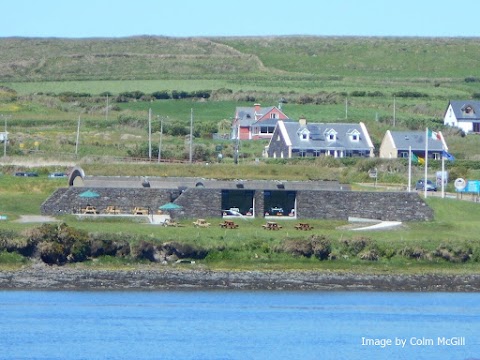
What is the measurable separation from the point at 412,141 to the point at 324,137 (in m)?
5.61

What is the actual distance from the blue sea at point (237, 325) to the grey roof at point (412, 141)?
40.7m

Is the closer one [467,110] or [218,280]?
[218,280]

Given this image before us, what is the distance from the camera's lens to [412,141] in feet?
304

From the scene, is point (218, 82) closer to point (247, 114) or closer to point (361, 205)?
point (247, 114)

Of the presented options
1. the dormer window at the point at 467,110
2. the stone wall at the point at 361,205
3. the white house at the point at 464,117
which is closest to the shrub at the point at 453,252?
the stone wall at the point at 361,205

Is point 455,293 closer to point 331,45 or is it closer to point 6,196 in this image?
point 6,196

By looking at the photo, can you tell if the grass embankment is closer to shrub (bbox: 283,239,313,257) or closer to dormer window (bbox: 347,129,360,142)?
shrub (bbox: 283,239,313,257)

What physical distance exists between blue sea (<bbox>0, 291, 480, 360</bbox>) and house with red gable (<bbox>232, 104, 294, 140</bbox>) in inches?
2120

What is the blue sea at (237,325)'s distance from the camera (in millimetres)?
38594

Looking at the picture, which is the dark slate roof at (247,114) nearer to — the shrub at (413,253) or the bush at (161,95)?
the bush at (161,95)

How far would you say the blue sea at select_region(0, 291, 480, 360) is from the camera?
127ft

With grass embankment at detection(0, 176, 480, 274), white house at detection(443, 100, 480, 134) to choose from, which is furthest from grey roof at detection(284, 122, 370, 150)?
grass embankment at detection(0, 176, 480, 274)

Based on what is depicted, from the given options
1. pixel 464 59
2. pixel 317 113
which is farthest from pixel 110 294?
pixel 464 59

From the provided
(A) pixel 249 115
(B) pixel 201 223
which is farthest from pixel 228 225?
(A) pixel 249 115
